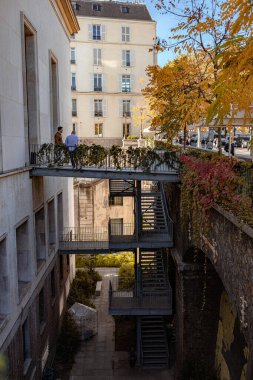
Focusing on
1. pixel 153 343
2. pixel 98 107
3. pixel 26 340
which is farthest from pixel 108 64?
pixel 26 340

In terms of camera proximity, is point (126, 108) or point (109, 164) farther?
point (126, 108)

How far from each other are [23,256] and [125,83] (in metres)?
41.4

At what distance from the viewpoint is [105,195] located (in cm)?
3039

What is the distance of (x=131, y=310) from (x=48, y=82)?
11.1 m

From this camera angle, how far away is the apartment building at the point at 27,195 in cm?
1154

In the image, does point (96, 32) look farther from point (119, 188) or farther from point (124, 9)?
point (119, 188)

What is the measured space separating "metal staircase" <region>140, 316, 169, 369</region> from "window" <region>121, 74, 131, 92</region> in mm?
38080

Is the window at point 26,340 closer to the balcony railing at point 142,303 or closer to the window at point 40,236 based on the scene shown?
the window at point 40,236

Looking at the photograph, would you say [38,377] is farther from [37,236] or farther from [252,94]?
[252,94]

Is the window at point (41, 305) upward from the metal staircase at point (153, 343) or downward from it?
upward

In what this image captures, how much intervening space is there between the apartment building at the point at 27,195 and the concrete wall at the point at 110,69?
1193 inches

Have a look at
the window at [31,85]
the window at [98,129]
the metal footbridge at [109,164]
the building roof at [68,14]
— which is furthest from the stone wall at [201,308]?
the window at [98,129]

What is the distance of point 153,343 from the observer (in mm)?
18734

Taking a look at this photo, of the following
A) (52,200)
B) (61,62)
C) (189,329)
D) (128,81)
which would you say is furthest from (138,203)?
(128,81)
